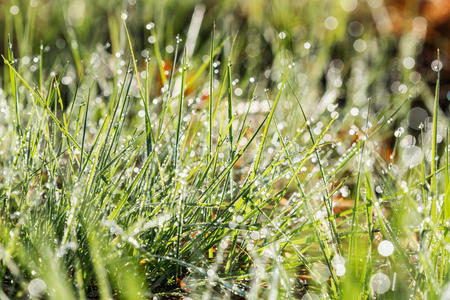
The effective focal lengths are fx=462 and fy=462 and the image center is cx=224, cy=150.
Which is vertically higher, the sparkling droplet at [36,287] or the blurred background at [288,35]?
the blurred background at [288,35]

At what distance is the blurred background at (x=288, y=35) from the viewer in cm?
165

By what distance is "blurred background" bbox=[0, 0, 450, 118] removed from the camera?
165 cm

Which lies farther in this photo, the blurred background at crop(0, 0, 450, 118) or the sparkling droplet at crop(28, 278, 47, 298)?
the blurred background at crop(0, 0, 450, 118)

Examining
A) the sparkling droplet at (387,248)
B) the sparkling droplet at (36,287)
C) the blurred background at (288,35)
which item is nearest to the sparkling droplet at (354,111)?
the blurred background at (288,35)

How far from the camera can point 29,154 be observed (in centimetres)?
76

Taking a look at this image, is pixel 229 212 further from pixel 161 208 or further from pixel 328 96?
pixel 328 96

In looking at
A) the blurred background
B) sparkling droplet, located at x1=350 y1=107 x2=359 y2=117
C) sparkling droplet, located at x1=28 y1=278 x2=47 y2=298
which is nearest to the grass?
sparkling droplet, located at x1=28 y1=278 x2=47 y2=298

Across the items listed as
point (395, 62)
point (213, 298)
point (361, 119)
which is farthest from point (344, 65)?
point (213, 298)

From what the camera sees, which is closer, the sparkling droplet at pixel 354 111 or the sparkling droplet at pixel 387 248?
the sparkling droplet at pixel 387 248

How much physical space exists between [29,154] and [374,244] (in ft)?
2.02

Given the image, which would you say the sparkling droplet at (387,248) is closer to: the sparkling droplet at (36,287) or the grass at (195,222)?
the grass at (195,222)

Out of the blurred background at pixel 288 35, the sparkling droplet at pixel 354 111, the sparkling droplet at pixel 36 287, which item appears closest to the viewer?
the sparkling droplet at pixel 36 287

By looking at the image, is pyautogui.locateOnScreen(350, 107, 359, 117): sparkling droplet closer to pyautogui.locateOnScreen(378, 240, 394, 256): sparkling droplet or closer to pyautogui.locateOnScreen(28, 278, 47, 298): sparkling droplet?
pyautogui.locateOnScreen(378, 240, 394, 256): sparkling droplet

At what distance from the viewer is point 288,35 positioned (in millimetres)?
1579
